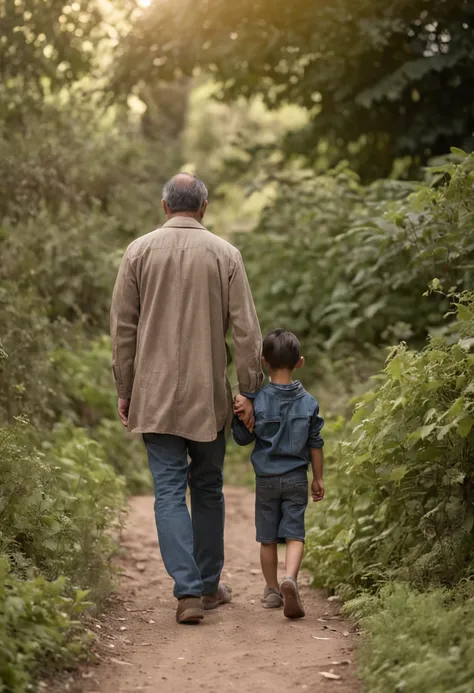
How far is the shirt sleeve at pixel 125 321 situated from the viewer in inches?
208

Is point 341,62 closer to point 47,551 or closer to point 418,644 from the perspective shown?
point 47,551

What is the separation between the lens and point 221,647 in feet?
15.2

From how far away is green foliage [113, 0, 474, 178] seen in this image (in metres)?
10.3

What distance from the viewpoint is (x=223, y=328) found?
5.34 m

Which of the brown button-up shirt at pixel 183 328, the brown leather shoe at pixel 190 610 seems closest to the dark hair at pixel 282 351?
the brown button-up shirt at pixel 183 328

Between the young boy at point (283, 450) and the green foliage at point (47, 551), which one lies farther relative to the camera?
the young boy at point (283, 450)

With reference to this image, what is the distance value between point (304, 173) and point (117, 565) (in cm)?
626

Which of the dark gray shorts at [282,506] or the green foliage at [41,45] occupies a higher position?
the green foliage at [41,45]

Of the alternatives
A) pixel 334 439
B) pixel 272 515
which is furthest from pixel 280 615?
pixel 334 439

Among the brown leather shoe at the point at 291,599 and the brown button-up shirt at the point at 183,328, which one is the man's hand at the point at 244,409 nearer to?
the brown button-up shirt at the point at 183,328

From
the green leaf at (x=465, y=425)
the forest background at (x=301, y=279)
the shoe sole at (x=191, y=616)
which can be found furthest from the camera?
the shoe sole at (x=191, y=616)

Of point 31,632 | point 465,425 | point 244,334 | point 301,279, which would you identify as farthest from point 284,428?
point 301,279

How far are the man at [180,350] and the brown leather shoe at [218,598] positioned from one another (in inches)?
11.0

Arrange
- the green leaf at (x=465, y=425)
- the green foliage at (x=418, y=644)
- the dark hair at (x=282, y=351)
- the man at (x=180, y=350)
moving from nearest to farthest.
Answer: the green foliage at (x=418, y=644) < the green leaf at (x=465, y=425) < the man at (x=180, y=350) < the dark hair at (x=282, y=351)
